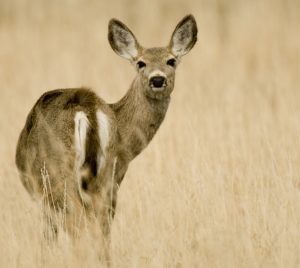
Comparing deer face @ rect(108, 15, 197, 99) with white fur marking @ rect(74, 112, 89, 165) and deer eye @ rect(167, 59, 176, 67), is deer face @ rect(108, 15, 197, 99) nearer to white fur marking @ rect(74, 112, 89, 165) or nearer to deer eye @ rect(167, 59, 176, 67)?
deer eye @ rect(167, 59, 176, 67)

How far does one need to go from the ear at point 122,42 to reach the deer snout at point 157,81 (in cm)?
62

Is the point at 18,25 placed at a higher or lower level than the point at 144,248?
higher

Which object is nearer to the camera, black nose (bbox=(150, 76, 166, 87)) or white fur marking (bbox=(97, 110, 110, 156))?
white fur marking (bbox=(97, 110, 110, 156))

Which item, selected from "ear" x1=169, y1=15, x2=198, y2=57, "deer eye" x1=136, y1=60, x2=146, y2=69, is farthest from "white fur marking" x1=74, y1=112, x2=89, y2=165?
"ear" x1=169, y1=15, x2=198, y2=57

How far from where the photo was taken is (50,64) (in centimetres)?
1202

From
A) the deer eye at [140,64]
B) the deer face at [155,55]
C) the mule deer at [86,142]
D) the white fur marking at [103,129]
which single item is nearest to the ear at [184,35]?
the deer face at [155,55]

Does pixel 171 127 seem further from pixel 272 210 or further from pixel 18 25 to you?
pixel 18 25

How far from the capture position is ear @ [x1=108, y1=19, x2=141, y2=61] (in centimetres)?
654

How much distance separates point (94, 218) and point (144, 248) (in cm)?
34

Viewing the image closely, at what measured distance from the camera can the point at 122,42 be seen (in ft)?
21.6

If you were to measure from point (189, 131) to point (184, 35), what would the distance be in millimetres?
1768

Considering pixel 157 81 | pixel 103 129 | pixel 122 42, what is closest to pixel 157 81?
pixel 157 81

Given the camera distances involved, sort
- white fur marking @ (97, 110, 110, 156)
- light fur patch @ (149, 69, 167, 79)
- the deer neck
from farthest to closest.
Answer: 1. light fur patch @ (149, 69, 167, 79)
2. the deer neck
3. white fur marking @ (97, 110, 110, 156)

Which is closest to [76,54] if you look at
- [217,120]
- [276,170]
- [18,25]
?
[18,25]
